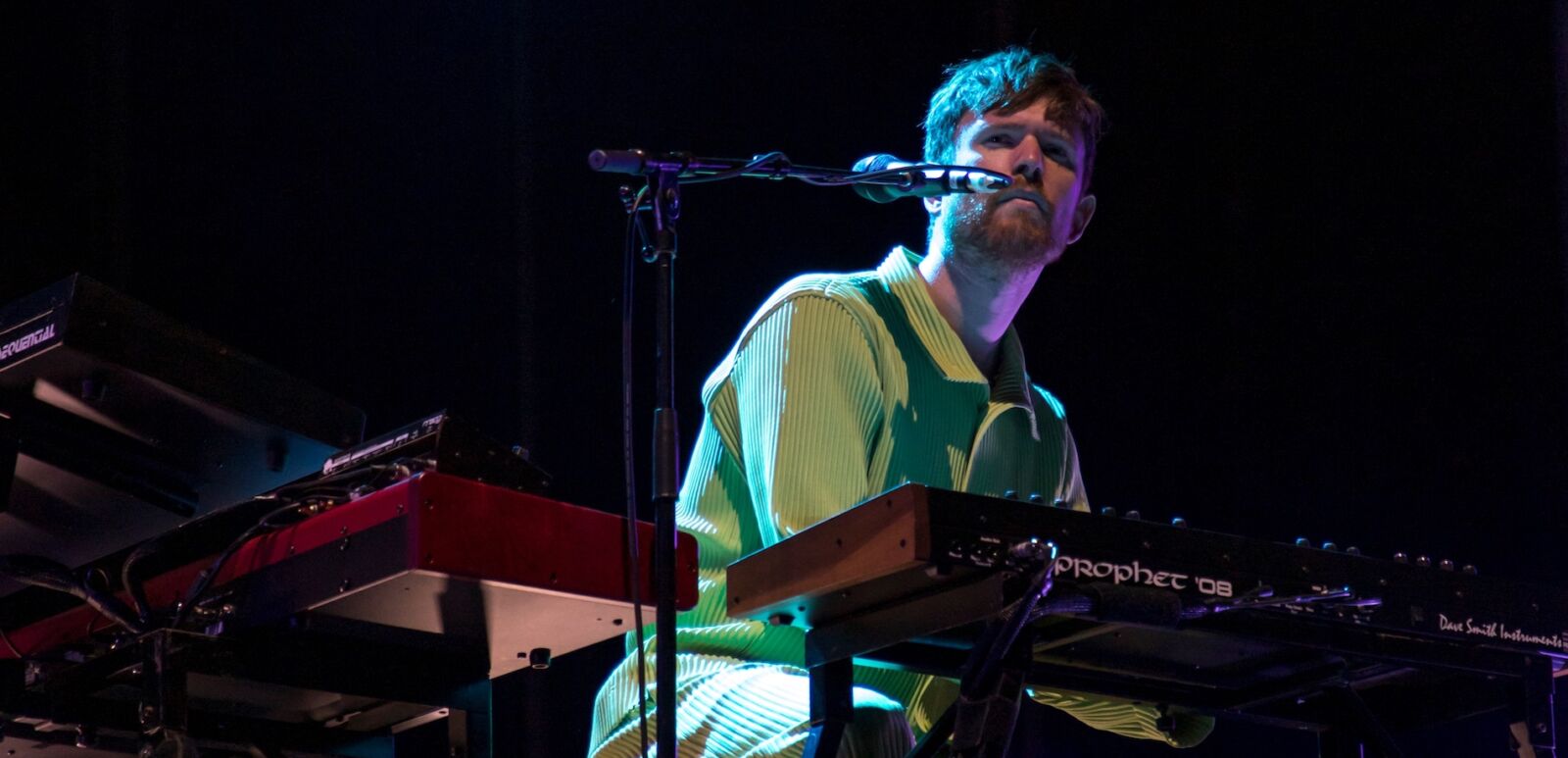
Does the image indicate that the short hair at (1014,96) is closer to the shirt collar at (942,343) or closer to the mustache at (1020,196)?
the mustache at (1020,196)

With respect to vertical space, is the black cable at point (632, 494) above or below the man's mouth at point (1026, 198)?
below

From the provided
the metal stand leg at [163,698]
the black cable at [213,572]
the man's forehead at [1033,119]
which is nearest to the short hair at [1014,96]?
the man's forehead at [1033,119]

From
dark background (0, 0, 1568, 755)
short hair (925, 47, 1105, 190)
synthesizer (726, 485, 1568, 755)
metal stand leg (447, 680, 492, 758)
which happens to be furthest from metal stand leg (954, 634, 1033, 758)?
dark background (0, 0, 1568, 755)

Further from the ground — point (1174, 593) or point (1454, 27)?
point (1454, 27)

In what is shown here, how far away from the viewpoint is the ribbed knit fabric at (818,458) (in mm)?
2432

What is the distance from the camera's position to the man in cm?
244

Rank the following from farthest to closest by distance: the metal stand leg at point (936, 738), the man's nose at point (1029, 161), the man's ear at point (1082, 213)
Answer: the man's ear at point (1082, 213) < the man's nose at point (1029, 161) < the metal stand leg at point (936, 738)

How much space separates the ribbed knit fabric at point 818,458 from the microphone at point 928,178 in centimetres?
31

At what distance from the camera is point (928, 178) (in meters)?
2.42

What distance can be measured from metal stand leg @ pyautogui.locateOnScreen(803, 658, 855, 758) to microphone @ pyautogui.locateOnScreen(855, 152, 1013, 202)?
2.23 ft

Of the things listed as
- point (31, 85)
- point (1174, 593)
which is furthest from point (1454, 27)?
point (31, 85)

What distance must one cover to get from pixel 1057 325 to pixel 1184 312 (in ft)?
1.15

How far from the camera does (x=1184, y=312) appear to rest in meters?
4.36

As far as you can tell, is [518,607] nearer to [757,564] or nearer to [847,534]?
[757,564]
